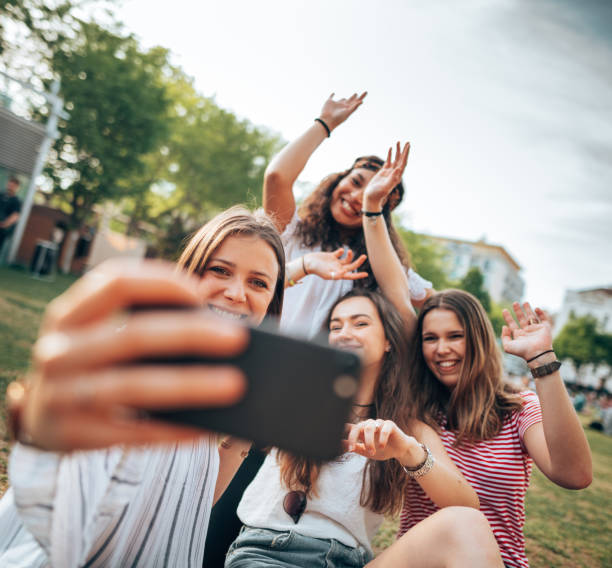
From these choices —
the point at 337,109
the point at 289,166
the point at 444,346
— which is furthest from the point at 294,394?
the point at 337,109

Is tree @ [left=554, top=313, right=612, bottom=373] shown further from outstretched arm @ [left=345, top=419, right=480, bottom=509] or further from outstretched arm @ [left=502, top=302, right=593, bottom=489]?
outstretched arm @ [left=345, top=419, right=480, bottom=509]

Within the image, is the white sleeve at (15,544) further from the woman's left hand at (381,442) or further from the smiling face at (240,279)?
the woman's left hand at (381,442)

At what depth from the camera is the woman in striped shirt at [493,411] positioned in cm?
223

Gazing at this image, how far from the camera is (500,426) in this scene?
2.55m

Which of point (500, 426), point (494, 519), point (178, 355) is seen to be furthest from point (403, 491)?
point (178, 355)

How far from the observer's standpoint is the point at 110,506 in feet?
3.74

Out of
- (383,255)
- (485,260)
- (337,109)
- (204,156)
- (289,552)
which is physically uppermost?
(485,260)

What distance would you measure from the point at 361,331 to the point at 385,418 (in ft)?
1.85

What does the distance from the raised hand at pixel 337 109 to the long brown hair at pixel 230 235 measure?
5.19ft

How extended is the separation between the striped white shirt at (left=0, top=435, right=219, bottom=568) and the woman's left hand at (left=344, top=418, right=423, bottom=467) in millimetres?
582

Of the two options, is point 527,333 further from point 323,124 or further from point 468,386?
point 323,124

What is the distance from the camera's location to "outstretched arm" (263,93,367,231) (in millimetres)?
3309

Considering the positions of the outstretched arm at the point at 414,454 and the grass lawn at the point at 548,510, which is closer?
the outstretched arm at the point at 414,454

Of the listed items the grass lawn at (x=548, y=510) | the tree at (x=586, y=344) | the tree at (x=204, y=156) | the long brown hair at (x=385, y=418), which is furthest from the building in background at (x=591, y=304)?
the long brown hair at (x=385, y=418)
